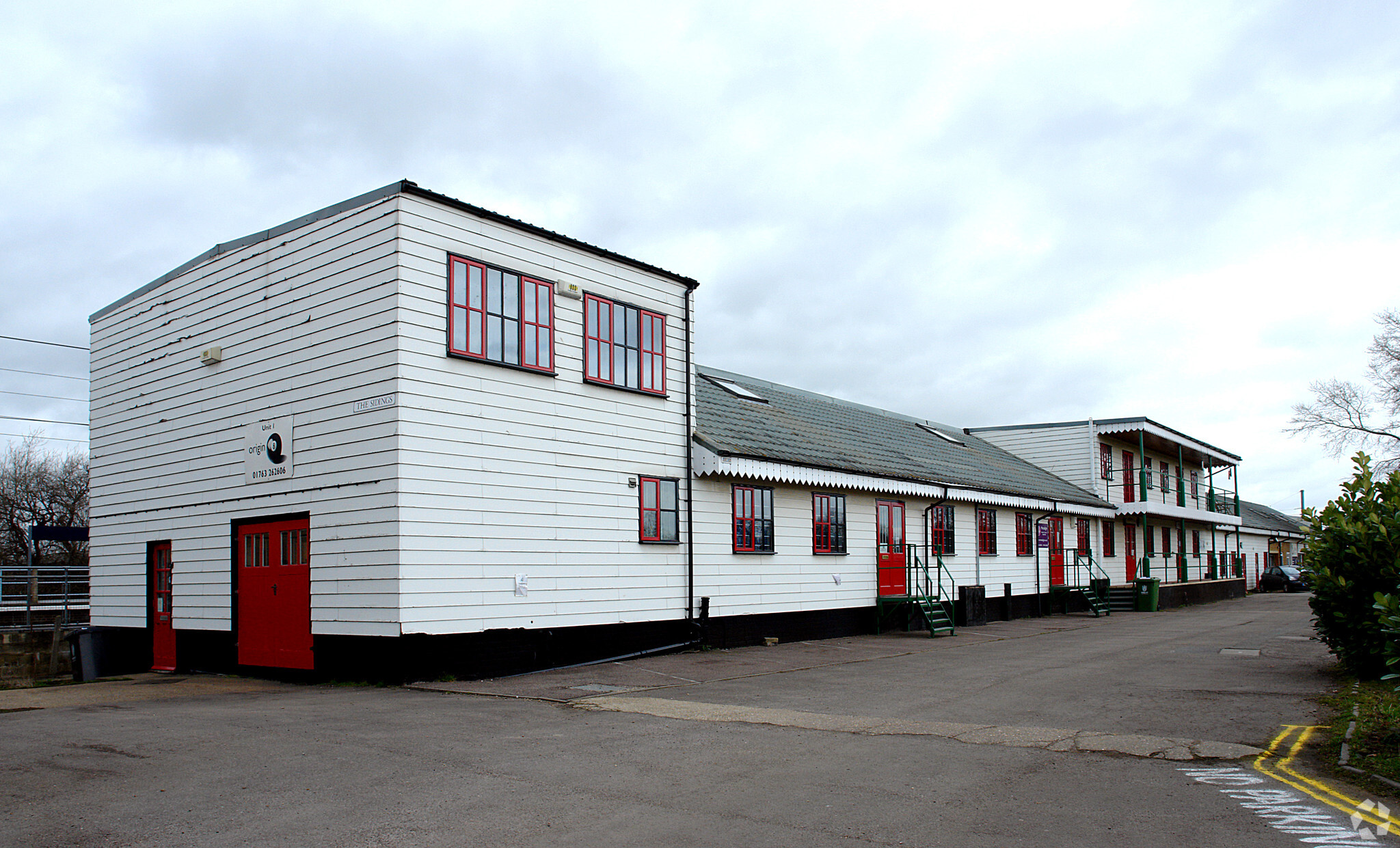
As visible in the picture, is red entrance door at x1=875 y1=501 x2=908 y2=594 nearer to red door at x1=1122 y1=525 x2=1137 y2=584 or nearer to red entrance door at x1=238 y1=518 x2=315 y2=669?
red entrance door at x1=238 y1=518 x2=315 y2=669

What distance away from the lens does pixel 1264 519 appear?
6750 cm

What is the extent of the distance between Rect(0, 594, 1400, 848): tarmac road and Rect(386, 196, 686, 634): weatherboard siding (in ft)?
4.47

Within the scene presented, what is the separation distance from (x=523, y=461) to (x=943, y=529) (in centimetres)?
1275

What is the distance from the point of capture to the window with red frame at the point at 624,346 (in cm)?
1559

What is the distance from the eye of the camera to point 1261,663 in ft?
48.1

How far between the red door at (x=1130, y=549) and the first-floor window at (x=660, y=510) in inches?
970

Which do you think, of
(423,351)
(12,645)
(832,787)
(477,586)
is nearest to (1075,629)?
(477,586)

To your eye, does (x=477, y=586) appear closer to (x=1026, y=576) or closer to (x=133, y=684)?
(x=133, y=684)

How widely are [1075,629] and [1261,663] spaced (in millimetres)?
8452

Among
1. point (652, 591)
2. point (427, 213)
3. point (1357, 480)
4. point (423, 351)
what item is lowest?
point (652, 591)

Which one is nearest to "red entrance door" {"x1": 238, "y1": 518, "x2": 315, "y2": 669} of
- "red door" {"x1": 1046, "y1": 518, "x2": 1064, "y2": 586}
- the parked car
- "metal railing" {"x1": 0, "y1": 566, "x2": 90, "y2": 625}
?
"metal railing" {"x1": 0, "y1": 566, "x2": 90, "y2": 625}

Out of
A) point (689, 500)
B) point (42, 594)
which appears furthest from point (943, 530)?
point (42, 594)

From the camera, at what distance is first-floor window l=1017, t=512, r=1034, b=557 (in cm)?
2781

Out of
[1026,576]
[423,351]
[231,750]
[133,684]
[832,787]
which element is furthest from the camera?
[1026,576]
